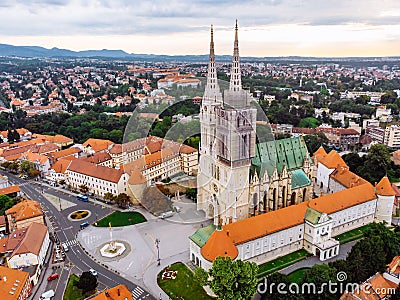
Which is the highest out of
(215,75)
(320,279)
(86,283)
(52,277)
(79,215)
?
(215,75)

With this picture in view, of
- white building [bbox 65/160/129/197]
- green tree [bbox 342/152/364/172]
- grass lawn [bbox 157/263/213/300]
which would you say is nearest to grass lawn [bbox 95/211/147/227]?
white building [bbox 65/160/129/197]

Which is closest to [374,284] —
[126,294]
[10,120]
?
[126,294]

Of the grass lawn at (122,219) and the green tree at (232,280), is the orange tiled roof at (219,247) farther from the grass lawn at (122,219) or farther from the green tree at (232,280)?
the grass lawn at (122,219)

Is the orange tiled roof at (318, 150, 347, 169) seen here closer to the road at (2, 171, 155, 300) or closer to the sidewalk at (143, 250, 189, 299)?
the sidewalk at (143, 250, 189, 299)

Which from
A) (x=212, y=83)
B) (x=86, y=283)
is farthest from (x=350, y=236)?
(x=86, y=283)

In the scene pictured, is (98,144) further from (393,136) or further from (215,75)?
(393,136)

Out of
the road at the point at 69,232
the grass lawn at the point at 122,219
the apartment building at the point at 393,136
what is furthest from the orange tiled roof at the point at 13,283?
the apartment building at the point at 393,136
